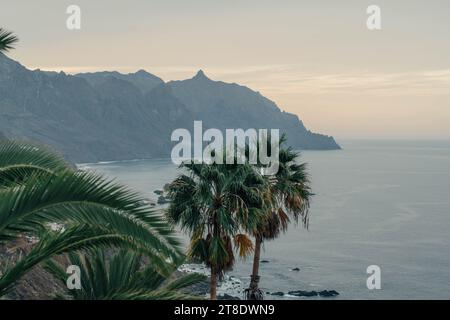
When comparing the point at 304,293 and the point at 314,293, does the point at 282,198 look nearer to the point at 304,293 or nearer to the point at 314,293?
the point at 304,293

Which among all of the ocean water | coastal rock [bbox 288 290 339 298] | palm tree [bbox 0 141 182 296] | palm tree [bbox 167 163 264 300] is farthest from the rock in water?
palm tree [bbox 0 141 182 296]

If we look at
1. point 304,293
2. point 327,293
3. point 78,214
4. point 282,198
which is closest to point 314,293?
point 304,293

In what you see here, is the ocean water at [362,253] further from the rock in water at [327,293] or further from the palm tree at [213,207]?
the palm tree at [213,207]

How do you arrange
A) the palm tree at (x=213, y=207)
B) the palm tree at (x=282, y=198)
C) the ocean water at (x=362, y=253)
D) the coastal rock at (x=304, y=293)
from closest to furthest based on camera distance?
the palm tree at (x=213, y=207)
the palm tree at (x=282, y=198)
the coastal rock at (x=304, y=293)
the ocean water at (x=362, y=253)

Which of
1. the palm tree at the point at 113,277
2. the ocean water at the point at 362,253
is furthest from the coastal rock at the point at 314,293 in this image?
the palm tree at the point at 113,277

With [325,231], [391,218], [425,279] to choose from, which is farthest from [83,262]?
[391,218]

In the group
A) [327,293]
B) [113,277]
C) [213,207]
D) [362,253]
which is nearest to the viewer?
[113,277]

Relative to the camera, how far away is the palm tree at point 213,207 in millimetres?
18156

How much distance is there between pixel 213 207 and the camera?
1842 centimetres

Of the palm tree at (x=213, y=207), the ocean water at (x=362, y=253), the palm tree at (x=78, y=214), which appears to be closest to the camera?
the palm tree at (x=78, y=214)

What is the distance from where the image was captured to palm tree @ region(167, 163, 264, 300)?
1816cm

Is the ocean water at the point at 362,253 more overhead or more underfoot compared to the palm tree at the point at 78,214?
more underfoot

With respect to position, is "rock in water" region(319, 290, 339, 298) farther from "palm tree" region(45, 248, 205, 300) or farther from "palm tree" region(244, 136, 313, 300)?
"palm tree" region(45, 248, 205, 300)
